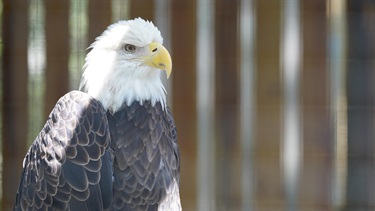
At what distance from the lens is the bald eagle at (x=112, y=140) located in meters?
2.73

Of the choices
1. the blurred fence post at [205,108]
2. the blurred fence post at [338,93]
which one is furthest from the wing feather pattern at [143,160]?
the blurred fence post at [338,93]

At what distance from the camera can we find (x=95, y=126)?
108 inches

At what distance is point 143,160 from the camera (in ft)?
9.21

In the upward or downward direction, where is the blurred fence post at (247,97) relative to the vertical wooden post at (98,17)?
downward

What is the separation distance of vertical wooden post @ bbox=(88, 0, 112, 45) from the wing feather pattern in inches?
59.1

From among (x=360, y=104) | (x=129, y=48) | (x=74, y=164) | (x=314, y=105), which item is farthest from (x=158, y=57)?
(x=360, y=104)

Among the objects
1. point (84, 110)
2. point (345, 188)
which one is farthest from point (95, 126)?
point (345, 188)

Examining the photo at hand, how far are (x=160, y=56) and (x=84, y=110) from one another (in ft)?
1.00

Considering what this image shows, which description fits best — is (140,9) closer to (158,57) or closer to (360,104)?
(360,104)

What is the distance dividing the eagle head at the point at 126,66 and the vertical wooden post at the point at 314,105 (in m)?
1.58

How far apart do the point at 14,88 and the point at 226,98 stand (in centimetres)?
101

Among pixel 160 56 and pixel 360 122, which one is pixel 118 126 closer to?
pixel 160 56

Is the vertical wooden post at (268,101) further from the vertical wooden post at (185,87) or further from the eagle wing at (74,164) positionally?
the eagle wing at (74,164)

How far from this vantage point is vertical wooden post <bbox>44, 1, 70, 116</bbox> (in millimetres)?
4359
